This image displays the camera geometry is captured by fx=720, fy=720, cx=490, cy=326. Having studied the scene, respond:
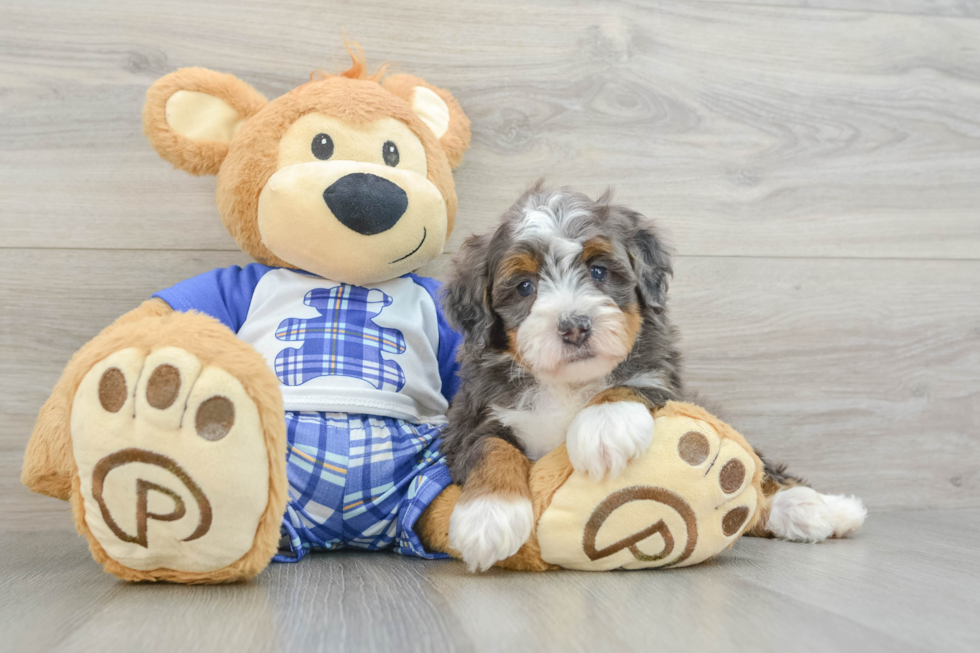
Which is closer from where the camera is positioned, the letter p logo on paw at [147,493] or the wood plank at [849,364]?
the letter p logo on paw at [147,493]

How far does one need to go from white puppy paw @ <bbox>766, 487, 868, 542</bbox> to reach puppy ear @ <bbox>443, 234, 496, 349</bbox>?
886mm

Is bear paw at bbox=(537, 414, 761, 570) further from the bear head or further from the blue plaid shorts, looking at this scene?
the bear head

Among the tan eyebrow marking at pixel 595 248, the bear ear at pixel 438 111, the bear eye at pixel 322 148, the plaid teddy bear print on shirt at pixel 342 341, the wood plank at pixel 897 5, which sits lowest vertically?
the plaid teddy bear print on shirt at pixel 342 341

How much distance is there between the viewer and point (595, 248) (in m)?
1.50

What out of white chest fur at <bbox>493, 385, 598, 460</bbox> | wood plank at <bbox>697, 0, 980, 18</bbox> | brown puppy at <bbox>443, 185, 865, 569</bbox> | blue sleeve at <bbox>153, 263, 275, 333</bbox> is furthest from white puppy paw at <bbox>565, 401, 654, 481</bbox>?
wood plank at <bbox>697, 0, 980, 18</bbox>

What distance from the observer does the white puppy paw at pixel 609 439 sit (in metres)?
1.39

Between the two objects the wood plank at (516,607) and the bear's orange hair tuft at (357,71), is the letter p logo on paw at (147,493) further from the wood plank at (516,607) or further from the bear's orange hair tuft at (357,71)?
the bear's orange hair tuft at (357,71)

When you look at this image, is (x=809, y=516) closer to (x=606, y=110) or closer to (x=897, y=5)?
(x=606, y=110)

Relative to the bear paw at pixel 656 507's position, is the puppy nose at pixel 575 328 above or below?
above

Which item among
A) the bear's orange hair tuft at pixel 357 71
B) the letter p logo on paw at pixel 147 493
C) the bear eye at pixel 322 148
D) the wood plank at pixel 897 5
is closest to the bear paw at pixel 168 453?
the letter p logo on paw at pixel 147 493

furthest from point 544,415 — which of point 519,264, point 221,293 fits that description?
point 221,293

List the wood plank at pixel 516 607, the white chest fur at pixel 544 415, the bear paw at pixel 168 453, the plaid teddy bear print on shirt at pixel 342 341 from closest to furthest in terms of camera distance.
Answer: the wood plank at pixel 516 607 → the bear paw at pixel 168 453 → the white chest fur at pixel 544 415 → the plaid teddy bear print on shirt at pixel 342 341

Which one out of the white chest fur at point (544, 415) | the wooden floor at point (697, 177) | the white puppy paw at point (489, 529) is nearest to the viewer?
the white puppy paw at point (489, 529)

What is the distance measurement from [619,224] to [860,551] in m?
0.96
